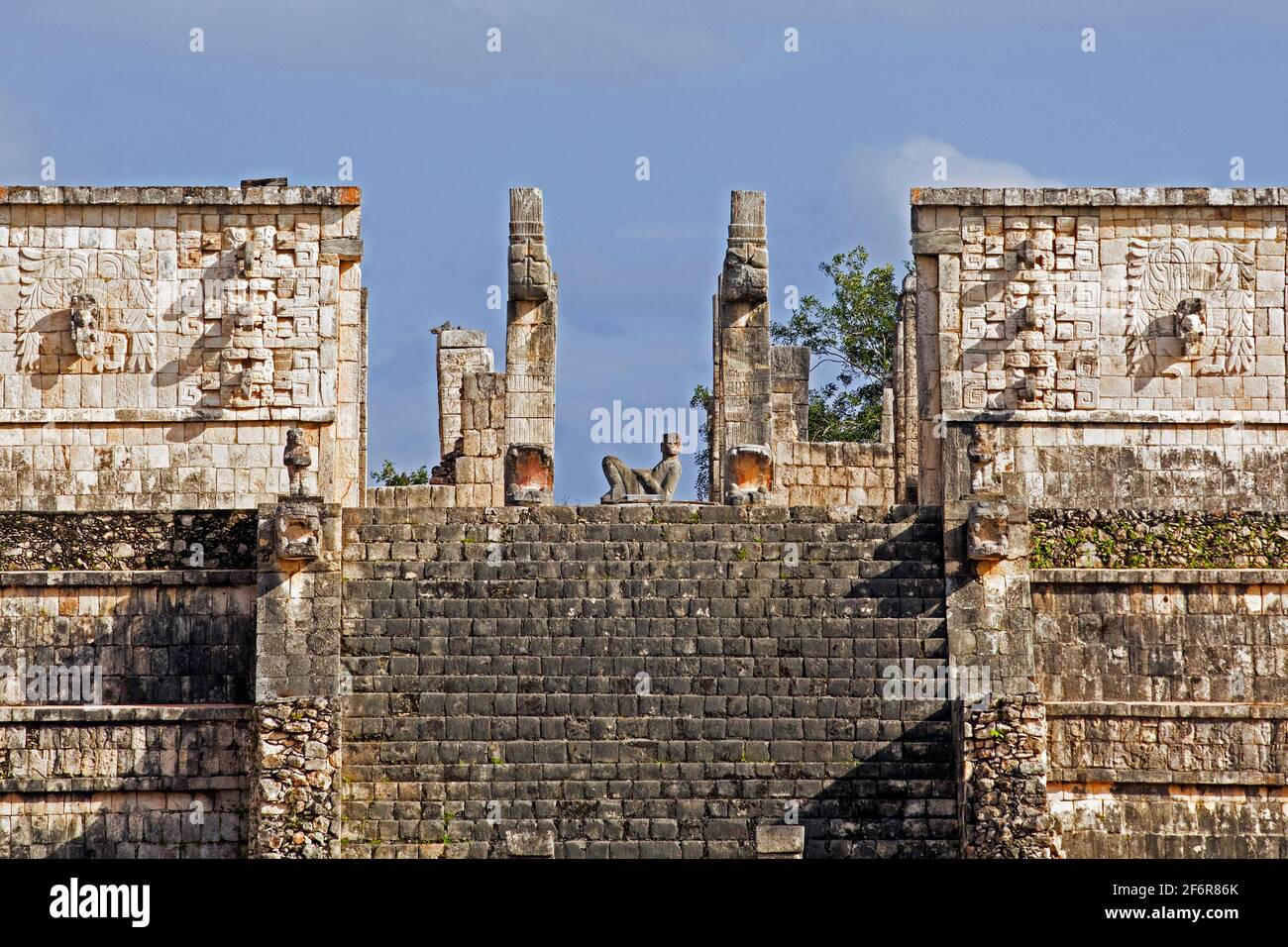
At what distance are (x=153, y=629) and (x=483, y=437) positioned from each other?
6412 millimetres

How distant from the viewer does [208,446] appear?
26109 mm

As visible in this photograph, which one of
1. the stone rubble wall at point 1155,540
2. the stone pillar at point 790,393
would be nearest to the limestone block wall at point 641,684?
the stone rubble wall at point 1155,540

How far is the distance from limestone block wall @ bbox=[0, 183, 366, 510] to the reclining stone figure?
3.26m

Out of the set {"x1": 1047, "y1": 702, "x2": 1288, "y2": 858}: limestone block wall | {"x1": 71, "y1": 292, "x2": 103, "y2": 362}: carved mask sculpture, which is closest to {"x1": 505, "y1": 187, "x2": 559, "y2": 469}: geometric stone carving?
{"x1": 71, "y1": 292, "x2": 103, "y2": 362}: carved mask sculpture

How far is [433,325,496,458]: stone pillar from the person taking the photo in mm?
32719

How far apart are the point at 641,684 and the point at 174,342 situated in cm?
783

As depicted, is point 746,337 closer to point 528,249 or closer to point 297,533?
point 528,249

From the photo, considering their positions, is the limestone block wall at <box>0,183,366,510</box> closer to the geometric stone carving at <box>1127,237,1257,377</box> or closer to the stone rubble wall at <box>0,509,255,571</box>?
the stone rubble wall at <box>0,509,255,571</box>

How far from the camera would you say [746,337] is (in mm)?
27297

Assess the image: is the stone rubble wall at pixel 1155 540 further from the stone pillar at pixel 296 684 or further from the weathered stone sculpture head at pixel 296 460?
the weathered stone sculpture head at pixel 296 460

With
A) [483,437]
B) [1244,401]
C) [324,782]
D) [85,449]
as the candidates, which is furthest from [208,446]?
[1244,401]

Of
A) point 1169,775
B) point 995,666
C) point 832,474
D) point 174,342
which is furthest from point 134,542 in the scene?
point 1169,775
